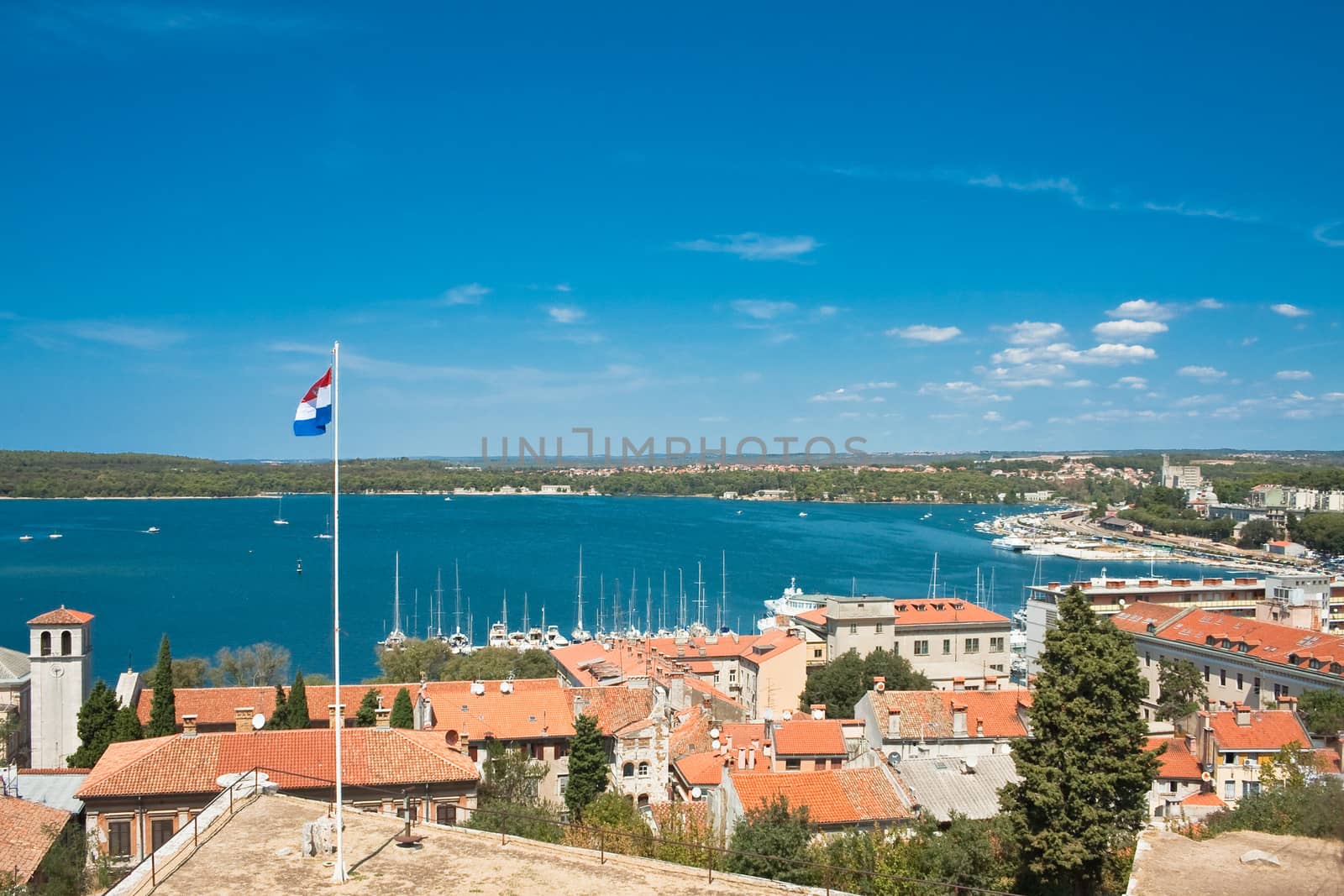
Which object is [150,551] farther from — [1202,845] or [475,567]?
[1202,845]

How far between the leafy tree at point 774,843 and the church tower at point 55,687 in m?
18.3

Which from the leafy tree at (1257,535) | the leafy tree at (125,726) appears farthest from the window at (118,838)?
the leafy tree at (1257,535)

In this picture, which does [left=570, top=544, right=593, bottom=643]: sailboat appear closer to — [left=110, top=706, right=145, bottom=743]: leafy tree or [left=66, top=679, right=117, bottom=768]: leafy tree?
[left=66, top=679, right=117, bottom=768]: leafy tree

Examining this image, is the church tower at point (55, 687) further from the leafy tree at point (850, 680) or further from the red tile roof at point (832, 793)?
the leafy tree at point (850, 680)

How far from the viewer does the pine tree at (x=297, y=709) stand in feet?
77.0

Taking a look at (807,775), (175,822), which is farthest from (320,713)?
(807,775)

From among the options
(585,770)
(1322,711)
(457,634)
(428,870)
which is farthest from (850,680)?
(457,634)

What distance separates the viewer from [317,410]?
11.4 m

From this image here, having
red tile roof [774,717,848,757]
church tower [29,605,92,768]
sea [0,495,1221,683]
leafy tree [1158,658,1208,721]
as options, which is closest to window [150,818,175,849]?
church tower [29,605,92,768]

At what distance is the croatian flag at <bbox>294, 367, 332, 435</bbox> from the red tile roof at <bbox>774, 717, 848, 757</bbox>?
16050 millimetres

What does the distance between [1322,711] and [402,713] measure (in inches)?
1009

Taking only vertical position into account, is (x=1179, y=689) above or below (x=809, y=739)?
below

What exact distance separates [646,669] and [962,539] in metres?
103

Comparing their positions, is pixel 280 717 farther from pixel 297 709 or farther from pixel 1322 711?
pixel 1322 711
